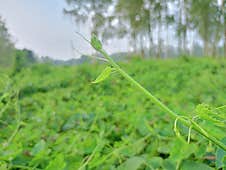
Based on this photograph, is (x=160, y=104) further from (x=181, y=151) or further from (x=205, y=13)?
(x=205, y=13)


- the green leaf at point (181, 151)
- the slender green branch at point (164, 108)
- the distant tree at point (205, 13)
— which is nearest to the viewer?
the slender green branch at point (164, 108)

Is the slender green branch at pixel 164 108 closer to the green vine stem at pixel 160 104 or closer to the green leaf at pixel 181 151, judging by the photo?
the green vine stem at pixel 160 104

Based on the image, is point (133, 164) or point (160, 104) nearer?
point (160, 104)

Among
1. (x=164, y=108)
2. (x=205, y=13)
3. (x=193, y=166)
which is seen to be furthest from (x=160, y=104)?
(x=205, y=13)

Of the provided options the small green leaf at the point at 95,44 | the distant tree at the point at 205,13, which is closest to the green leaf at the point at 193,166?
the small green leaf at the point at 95,44

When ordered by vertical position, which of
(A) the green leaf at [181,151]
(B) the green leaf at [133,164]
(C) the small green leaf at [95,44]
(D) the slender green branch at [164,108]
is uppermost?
(C) the small green leaf at [95,44]

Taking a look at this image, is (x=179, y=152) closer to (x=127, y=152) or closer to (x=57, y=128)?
(x=127, y=152)

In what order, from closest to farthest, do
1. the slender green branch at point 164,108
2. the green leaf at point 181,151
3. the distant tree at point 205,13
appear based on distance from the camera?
the slender green branch at point 164,108
the green leaf at point 181,151
the distant tree at point 205,13

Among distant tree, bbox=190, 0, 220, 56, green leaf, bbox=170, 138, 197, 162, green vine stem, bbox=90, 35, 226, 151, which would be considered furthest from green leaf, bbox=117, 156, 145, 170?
distant tree, bbox=190, 0, 220, 56

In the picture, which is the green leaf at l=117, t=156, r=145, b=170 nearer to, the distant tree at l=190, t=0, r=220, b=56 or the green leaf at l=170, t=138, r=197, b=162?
the green leaf at l=170, t=138, r=197, b=162

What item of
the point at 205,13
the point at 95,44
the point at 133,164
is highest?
the point at 205,13

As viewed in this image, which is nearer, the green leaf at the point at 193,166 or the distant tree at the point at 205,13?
the green leaf at the point at 193,166

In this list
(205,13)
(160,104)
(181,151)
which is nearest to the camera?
(160,104)

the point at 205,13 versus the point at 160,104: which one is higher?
the point at 205,13
